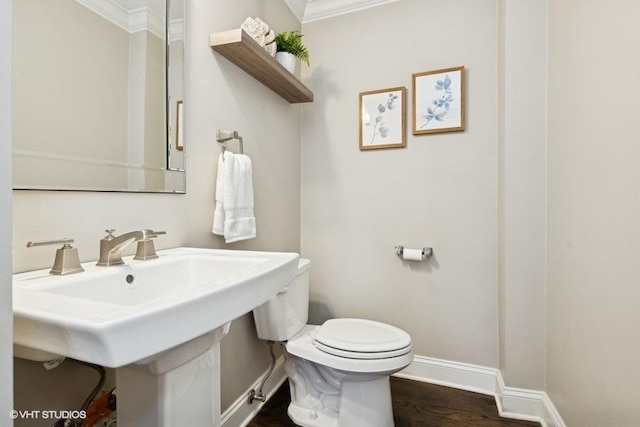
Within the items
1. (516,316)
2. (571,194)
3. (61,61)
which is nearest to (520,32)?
(571,194)

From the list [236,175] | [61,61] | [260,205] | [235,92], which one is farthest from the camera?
[260,205]

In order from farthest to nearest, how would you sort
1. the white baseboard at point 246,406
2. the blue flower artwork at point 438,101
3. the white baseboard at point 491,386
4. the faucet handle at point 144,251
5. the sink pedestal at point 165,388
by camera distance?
the blue flower artwork at point 438,101
the white baseboard at point 491,386
the white baseboard at point 246,406
the faucet handle at point 144,251
the sink pedestal at point 165,388

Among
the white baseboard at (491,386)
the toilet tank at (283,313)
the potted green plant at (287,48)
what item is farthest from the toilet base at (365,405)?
the potted green plant at (287,48)

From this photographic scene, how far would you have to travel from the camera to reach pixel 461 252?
1741mm

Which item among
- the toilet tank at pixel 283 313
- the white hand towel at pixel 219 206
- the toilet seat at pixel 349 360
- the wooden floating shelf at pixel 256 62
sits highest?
the wooden floating shelf at pixel 256 62

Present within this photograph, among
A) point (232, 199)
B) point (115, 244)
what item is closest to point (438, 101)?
point (232, 199)

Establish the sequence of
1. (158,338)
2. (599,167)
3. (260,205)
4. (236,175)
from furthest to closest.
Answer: (260,205) → (236,175) → (599,167) → (158,338)

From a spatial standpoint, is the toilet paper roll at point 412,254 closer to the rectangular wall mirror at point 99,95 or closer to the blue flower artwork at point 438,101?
the blue flower artwork at point 438,101

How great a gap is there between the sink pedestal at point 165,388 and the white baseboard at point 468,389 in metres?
0.64

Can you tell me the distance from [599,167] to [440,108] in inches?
36.9

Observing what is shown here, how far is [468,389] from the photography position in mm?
1713

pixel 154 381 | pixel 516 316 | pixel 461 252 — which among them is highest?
pixel 461 252

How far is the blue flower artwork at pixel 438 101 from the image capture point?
172 centimetres

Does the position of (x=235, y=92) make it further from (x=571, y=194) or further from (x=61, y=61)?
(x=571, y=194)
